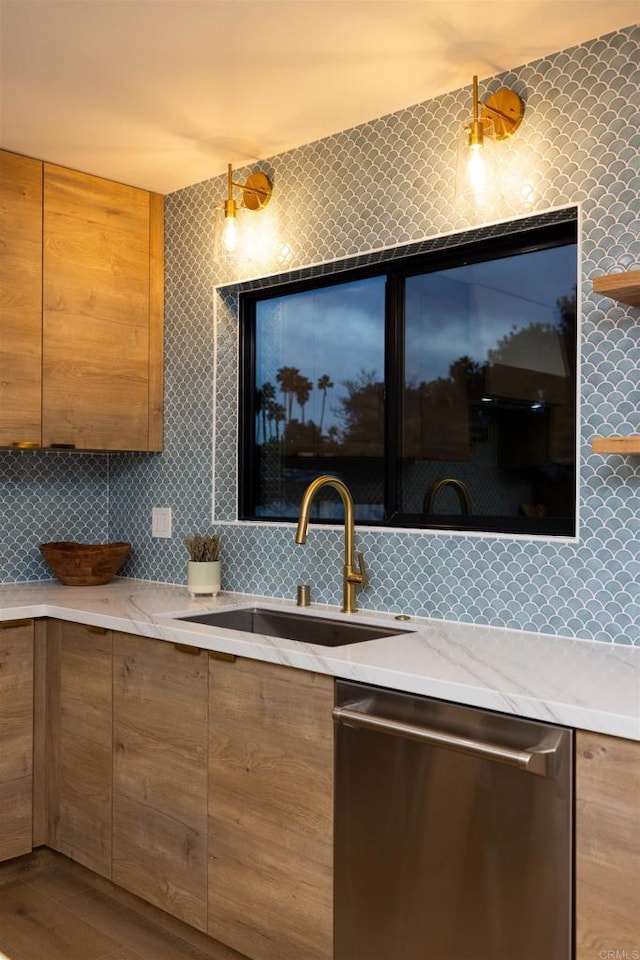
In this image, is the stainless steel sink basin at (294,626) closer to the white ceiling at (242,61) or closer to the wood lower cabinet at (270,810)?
the wood lower cabinet at (270,810)

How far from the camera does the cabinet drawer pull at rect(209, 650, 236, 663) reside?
2270 millimetres

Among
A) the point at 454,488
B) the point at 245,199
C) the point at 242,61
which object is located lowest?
the point at 454,488

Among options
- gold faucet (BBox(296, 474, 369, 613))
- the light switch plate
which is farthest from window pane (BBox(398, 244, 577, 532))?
the light switch plate

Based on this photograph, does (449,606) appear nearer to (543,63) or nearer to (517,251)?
(517,251)

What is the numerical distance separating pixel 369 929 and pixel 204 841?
60cm

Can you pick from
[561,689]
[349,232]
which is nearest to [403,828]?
[561,689]

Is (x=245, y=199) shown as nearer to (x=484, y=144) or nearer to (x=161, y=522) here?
(x=484, y=144)

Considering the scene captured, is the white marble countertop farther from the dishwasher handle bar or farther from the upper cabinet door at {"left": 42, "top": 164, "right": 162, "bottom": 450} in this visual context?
the upper cabinet door at {"left": 42, "top": 164, "right": 162, "bottom": 450}

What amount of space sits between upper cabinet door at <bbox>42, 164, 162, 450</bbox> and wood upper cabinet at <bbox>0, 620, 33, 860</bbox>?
0.74 m

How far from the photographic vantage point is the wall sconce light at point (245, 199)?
2986mm

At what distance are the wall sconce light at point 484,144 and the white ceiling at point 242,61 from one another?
4.1 inches

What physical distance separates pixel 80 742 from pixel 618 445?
6.27 feet

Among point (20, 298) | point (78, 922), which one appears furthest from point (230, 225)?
point (78, 922)

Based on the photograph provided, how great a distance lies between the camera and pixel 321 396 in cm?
313
